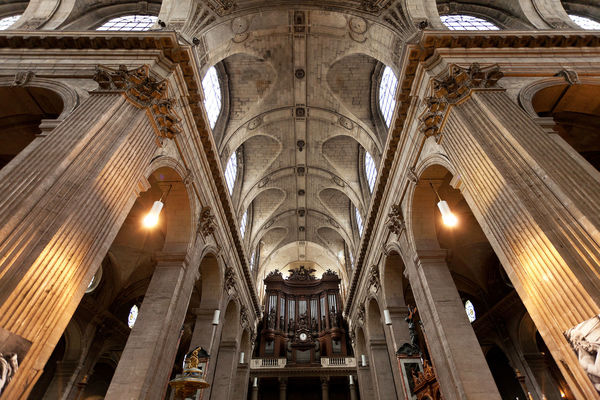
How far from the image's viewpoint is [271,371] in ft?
65.0

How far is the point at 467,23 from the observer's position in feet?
40.0

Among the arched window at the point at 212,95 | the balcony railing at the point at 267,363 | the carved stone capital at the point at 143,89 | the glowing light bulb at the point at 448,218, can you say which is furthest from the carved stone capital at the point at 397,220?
the balcony railing at the point at 267,363

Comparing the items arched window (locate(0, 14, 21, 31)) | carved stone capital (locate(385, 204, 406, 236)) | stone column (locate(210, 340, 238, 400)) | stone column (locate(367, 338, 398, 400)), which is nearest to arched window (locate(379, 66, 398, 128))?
carved stone capital (locate(385, 204, 406, 236))

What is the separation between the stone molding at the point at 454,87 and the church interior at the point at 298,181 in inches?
2.0

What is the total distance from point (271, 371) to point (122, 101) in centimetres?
1849

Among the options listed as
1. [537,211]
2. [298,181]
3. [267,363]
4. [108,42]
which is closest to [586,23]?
[537,211]

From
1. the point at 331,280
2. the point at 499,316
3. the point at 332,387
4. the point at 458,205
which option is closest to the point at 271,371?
the point at 332,387

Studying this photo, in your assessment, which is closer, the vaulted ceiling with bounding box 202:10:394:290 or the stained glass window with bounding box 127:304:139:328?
the vaulted ceiling with bounding box 202:10:394:290

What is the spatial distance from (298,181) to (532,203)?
14.8 meters

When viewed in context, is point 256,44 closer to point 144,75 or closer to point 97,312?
point 144,75

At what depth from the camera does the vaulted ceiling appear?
466 inches

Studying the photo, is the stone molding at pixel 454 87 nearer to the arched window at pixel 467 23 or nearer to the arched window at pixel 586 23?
the arched window at pixel 467 23

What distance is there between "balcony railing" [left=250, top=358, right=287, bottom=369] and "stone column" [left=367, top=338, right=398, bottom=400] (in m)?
8.15

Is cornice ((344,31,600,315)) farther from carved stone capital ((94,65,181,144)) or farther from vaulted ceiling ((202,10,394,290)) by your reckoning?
carved stone capital ((94,65,181,144))
